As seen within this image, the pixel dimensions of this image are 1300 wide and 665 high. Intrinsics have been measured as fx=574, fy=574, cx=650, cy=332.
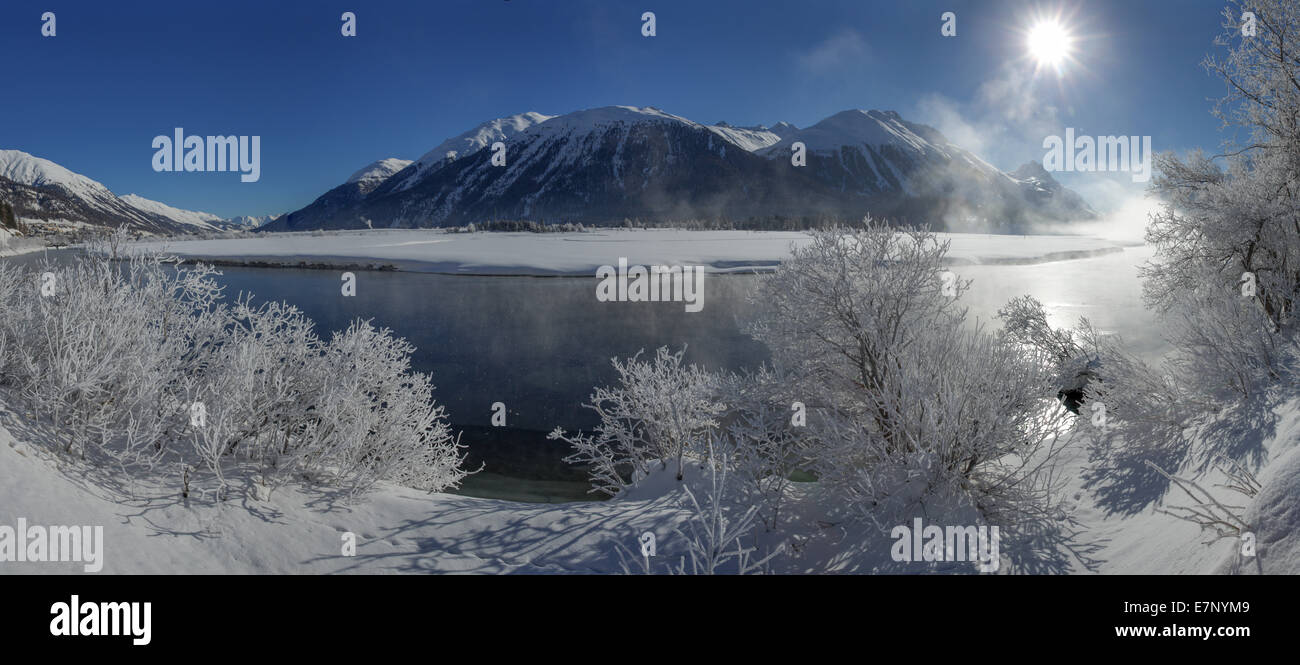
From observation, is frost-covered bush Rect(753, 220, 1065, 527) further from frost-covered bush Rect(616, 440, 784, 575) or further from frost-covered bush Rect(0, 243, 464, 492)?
frost-covered bush Rect(0, 243, 464, 492)

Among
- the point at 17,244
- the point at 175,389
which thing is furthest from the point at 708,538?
the point at 17,244

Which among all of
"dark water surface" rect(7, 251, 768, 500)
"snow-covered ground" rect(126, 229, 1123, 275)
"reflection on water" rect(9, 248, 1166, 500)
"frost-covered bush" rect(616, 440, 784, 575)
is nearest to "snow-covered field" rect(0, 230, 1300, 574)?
"frost-covered bush" rect(616, 440, 784, 575)

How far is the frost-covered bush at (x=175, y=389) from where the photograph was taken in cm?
602

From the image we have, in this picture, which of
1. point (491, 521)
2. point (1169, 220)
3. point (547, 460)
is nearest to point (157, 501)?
point (491, 521)

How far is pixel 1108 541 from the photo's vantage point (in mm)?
5906

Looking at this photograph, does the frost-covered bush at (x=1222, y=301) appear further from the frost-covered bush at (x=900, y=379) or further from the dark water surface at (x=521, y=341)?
the dark water surface at (x=521, y=341)

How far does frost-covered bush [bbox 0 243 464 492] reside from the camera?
6.02 m

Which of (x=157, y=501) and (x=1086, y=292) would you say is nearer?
(x=157, y=501)

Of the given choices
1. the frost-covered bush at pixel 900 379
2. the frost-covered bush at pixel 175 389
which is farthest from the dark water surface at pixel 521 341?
the frost-covered bush at pixel 175 389
